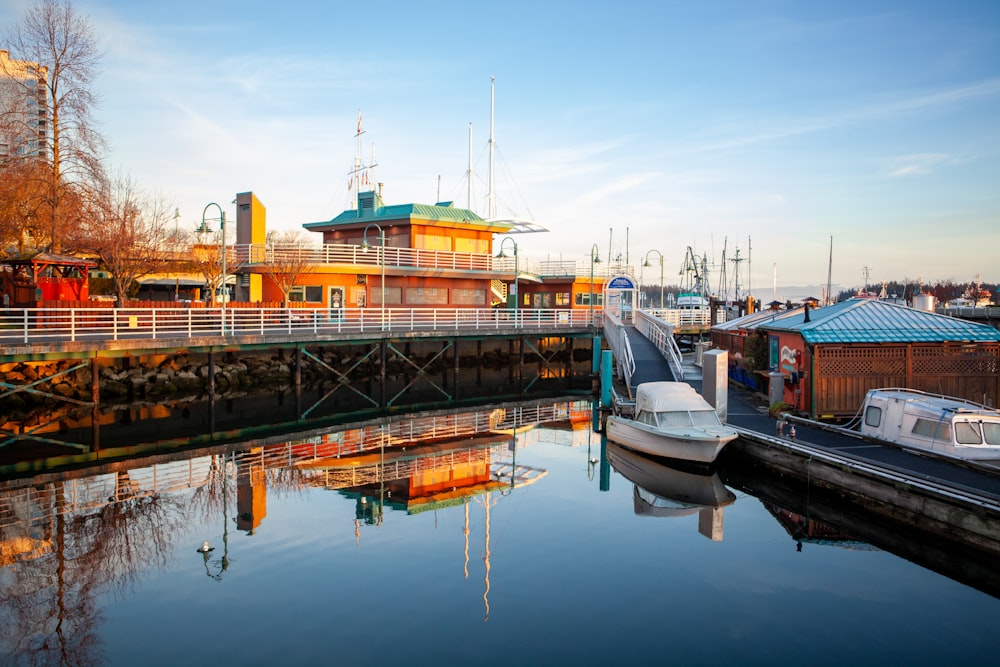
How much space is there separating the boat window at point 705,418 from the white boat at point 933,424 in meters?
3.91

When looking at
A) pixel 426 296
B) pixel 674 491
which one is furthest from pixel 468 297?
pixel 674 491

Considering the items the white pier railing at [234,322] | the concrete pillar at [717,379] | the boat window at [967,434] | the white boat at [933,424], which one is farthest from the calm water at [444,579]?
the white pier railing at [234,322]

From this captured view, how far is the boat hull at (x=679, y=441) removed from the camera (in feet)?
64.1

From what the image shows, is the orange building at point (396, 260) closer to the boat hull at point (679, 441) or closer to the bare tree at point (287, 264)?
the bare tree at point (287, 264)

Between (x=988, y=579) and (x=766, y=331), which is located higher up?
(x=766, y=331)

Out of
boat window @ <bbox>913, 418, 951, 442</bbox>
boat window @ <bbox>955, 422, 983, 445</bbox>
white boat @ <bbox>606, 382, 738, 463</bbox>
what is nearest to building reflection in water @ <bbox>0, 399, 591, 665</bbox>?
white boat @ <bbox>606, 382, 738, 463</bbox>

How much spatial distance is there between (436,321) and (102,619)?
3082 centimetres

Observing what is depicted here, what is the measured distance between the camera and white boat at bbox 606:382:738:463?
64.5 feet

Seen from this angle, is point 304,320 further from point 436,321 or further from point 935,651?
point 935,651

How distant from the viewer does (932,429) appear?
1706 centimetres

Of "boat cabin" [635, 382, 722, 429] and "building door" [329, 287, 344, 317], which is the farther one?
"building door" [329, 287, 344, 317]

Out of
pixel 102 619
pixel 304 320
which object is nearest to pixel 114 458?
pixel 102 619

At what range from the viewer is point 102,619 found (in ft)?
37.4

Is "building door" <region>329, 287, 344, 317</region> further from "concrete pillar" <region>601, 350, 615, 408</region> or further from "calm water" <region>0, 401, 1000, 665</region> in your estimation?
"calm water" <region>0, 401, 1000, 665</region>
